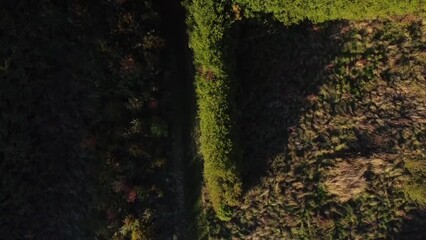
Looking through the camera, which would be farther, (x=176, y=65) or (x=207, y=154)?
(x=176, y=65)

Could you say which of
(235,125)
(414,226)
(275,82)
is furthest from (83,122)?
(414,226)

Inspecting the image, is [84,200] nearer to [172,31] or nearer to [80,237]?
[80,237]

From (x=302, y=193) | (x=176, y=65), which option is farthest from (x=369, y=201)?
(x=176, y=65)

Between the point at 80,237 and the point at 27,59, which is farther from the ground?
the point at 27,59

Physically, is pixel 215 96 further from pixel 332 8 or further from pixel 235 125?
pixel 332 8

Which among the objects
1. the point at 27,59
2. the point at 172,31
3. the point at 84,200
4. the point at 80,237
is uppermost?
the point at 172,31

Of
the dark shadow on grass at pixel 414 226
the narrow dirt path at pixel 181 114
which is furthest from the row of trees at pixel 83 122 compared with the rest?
the dark shadow on grass at pixel 414 226
